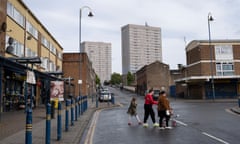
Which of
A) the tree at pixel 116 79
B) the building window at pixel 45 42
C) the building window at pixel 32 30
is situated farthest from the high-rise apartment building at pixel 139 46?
the building window at pixel 32 30

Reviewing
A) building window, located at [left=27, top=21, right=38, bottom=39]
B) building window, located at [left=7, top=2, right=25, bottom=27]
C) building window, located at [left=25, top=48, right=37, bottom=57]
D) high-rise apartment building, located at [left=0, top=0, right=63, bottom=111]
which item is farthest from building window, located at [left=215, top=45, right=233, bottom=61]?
building window, located at [left=7, top=2, right=25, bottom=27]

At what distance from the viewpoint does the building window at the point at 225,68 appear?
48250 mm

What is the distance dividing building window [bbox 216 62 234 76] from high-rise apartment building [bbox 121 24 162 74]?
374ft

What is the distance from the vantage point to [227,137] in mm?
9828

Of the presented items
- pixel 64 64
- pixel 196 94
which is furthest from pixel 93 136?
pixel 64 64

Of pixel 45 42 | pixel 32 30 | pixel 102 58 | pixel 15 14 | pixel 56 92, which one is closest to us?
pixel 56 92

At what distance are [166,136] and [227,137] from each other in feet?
6.66

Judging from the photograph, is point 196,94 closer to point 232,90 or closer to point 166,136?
point 232,90

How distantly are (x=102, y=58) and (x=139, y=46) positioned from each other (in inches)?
898

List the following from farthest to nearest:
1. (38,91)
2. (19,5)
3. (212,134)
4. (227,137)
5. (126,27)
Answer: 1. (126,27)
2. (38,91)
3. (19,5)
4. (212,134)
5. (227,137)

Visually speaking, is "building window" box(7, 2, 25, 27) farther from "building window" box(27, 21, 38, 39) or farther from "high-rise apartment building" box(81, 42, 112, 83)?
"high-rise apartment building" box(81, 42, 112, 83)

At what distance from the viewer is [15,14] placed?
25.9 m

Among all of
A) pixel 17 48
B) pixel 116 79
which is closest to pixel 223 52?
pixel 17 48

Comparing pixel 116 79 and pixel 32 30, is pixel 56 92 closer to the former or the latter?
pixel 32 30
